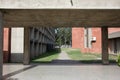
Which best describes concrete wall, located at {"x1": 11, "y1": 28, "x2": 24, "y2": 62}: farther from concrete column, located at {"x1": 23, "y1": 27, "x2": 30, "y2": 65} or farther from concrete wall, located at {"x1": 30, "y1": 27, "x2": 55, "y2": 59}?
concrete wall, located at {"x1": 30, "y1": 27, "x2": 55, "y2": 59}

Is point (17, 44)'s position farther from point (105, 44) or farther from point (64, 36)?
point (64, 36)

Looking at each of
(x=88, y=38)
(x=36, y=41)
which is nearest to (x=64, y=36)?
(x=88, y=38)

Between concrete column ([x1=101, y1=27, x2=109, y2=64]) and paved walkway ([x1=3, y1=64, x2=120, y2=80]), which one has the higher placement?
concrete column ([x1=101, y1=27, x2=109, y2=64])

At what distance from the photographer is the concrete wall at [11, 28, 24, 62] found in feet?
83.9

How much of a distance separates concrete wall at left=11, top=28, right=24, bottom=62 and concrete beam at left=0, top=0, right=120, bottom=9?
13.1 m

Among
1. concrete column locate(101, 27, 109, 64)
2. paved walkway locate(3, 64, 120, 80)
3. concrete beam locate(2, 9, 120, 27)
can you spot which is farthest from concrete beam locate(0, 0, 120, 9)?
concrete column locate(101, 27, 109, 64)

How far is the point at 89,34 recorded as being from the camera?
49.7 m

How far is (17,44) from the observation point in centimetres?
2567

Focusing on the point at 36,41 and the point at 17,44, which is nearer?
the point at 17,44

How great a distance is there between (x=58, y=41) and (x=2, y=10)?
3773 inches

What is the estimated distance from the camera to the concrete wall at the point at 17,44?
25.6 meters

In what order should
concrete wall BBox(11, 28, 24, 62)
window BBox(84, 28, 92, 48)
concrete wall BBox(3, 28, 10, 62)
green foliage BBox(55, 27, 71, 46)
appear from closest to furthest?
concrete wall BBox(3, 28, 10, 62) → concrete wall BBox(11, 28, 24, 62) → window BBox(84, 28, 92, 48) → green foliage BBox(55, 27, 71, 46)

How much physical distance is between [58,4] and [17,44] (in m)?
14.1

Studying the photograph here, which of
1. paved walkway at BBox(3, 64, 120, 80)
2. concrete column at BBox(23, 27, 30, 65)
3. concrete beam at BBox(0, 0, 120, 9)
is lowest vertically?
paved walkway at BBox(3, 64, 120, 80)
